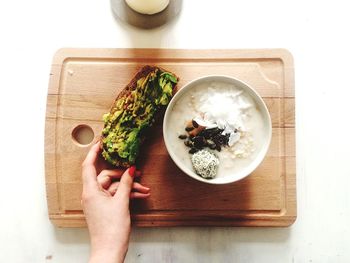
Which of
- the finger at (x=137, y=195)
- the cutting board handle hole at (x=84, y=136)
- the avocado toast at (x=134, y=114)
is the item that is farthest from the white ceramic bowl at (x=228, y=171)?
the cutting board handle hole at (x=84, y=136)

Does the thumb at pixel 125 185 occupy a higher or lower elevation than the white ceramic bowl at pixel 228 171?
lower

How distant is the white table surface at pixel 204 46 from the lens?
4.62 feet

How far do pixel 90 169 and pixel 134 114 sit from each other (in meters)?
0.21

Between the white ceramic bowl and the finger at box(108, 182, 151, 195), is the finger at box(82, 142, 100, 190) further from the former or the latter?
the white ceramic bowl

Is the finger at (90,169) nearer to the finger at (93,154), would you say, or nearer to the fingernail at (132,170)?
the finger at (93,154)

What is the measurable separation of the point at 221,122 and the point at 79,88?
46cm

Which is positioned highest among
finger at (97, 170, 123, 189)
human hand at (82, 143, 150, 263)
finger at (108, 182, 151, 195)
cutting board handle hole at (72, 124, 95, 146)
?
cutting board handle hole at (72, 124, 95, 146)

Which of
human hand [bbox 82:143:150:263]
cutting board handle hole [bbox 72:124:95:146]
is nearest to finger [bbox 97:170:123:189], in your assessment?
human hand [bbox 82:143:150:263]

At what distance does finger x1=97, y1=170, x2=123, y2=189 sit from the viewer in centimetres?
132

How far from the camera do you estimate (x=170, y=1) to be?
1.45 metres

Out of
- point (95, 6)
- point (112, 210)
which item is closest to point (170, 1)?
point (95, 6)

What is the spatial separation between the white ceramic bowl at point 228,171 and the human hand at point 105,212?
15 cm

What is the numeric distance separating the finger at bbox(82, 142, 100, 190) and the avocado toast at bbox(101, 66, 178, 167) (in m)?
0.03

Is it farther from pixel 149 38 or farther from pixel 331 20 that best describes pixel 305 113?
pixel 149 38
